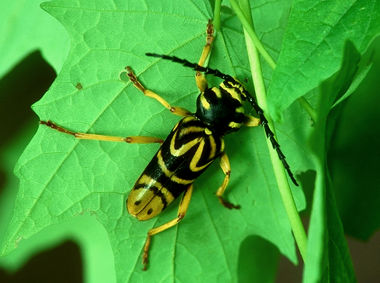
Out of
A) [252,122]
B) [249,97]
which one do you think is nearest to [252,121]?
[252,122]

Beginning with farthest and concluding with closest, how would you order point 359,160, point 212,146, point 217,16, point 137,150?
point 359,160 → point 212,146 → point 137,150 → point 217,16

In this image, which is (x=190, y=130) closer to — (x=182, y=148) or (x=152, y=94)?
(x=182, y=148)

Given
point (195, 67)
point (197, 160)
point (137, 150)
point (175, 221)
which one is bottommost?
point (175, 221)

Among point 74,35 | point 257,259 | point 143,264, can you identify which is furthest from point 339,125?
point 74,35

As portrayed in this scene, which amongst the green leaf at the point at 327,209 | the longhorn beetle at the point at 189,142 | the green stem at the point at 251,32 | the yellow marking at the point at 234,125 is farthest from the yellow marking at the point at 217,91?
the green leaf at the point at 327,209

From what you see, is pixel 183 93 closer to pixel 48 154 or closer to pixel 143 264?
pixel 48 154

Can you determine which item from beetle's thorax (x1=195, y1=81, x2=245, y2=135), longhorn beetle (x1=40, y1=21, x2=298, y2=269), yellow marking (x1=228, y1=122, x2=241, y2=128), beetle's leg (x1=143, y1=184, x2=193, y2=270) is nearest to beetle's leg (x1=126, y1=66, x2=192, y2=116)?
longhorn beetle (x1=40, y1=21, x2=298, y2=269)

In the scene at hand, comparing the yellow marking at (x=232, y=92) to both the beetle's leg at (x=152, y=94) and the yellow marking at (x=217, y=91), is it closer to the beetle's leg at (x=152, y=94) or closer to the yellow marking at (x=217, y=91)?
the yellow marking at (x=217, y=91)

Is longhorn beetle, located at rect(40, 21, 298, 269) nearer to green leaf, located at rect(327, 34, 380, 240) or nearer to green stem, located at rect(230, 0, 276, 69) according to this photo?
green stem, located at rect(230, 0, 276, 69)
